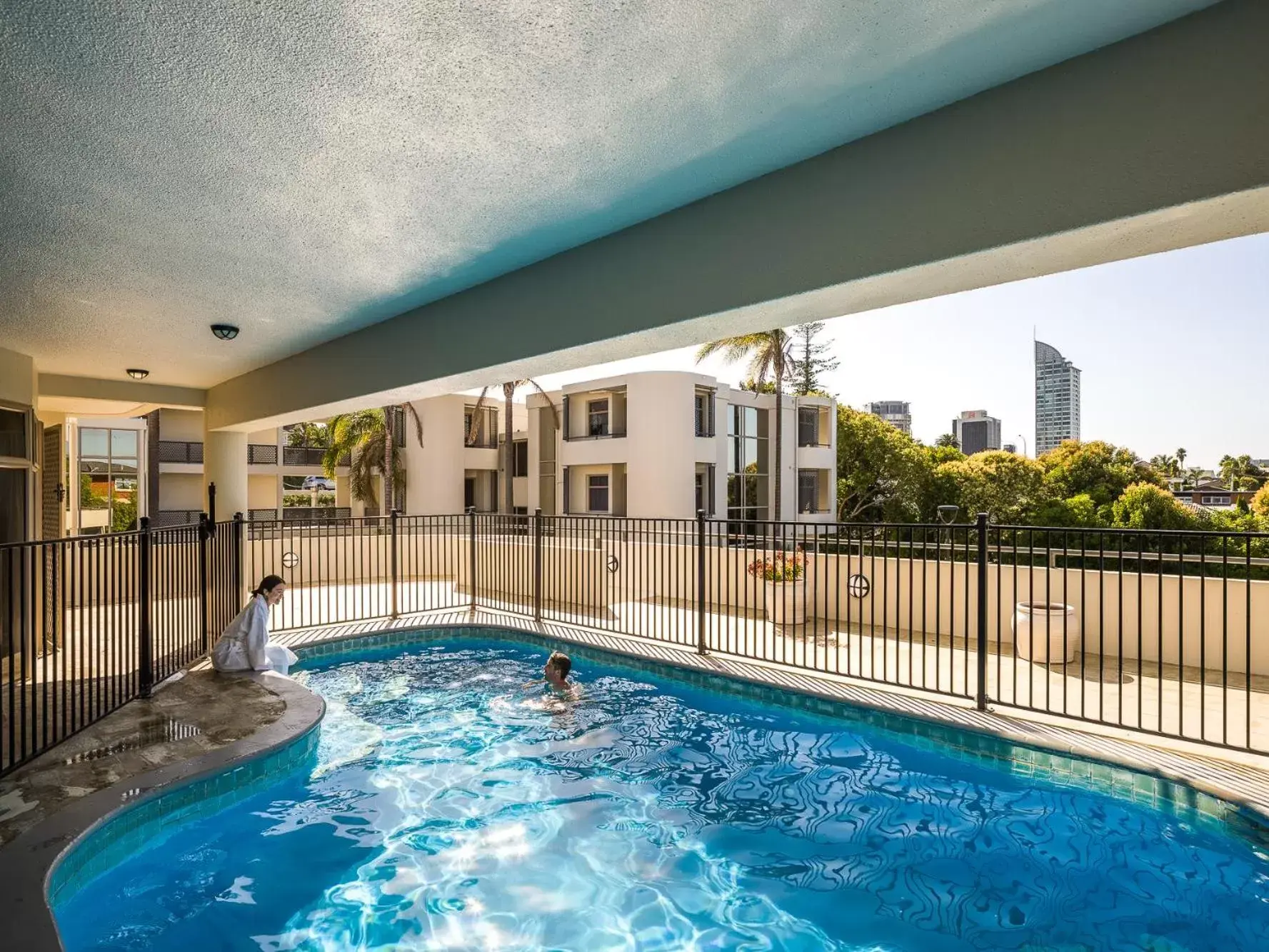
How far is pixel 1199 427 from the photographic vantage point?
50.4 m

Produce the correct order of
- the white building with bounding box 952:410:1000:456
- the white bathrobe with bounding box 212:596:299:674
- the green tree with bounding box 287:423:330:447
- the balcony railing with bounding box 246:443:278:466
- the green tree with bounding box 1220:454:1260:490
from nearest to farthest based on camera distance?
the white bathrobe with bounding box 212:596:299:674, the balcony railing with bounding box 246:443:278:466, the green tree with bounding box 287:423:330:447, the green tree with bounding box 1220:454:1260:490, the white building with bounding box 952:410:1000:456

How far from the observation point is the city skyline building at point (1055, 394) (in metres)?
110

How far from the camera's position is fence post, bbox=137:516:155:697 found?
5195 mm

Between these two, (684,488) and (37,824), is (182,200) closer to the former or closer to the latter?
(37,824)

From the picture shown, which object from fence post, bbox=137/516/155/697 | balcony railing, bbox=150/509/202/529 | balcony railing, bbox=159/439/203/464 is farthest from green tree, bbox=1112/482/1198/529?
balcony railing, bbox=159/439/203/464

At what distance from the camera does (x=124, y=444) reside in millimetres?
23188

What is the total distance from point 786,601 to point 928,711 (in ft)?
9.64

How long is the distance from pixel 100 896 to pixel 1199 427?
65.3m

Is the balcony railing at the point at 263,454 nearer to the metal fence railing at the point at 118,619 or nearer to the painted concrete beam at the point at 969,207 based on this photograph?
the metal fence railing at the point at 118,619

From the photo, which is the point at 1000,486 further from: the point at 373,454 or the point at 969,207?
the point at 969,207

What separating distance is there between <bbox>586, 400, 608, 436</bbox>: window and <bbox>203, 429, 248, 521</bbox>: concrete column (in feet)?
45.7

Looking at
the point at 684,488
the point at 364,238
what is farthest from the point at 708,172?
the point at 684,488

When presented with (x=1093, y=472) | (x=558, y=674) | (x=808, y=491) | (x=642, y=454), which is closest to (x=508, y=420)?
(x=642, y=454)

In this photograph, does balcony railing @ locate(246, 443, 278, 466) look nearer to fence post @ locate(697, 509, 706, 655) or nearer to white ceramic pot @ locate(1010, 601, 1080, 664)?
fence post @ locate(697, 509, 706, 655)
